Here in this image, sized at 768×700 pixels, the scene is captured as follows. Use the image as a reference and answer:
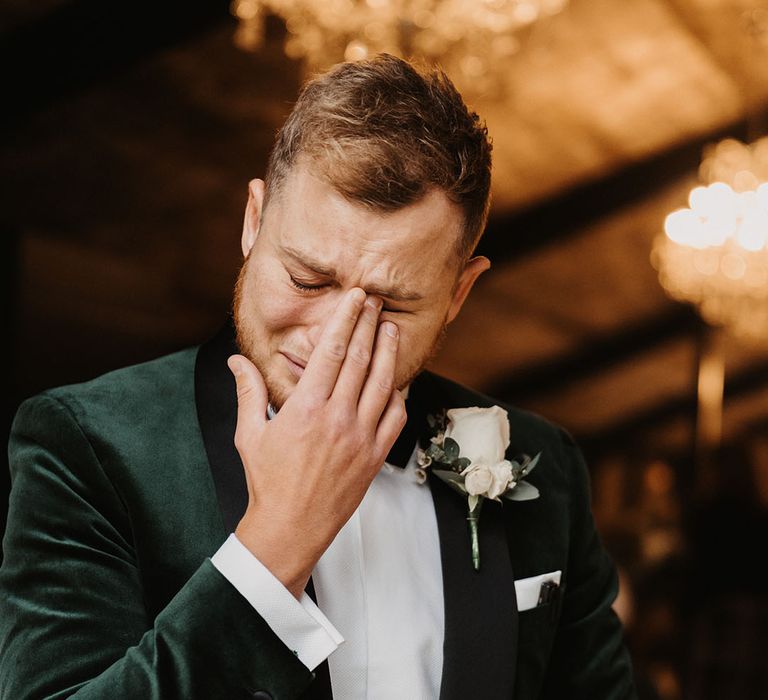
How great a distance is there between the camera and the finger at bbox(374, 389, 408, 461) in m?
1.27

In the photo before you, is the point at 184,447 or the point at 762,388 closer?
the point at 184,447

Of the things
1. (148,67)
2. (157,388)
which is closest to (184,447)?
(157,388)

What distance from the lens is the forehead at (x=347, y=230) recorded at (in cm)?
138

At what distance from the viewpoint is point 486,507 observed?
64.6 inches

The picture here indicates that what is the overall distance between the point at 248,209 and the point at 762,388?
535 inches

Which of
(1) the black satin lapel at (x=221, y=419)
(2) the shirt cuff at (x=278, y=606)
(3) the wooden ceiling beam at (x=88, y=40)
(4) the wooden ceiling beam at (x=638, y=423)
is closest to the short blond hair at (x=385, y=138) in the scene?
(1) the black satin lapel at (x=221, y=419)

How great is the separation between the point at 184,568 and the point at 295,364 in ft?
1.01

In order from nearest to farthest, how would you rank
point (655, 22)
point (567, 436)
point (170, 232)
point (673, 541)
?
point (567, 436), point (655, 22), point (170, 232), point (673, 541)

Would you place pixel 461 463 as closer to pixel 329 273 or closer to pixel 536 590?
pixel 536 590

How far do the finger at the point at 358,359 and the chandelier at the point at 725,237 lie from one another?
542 cm

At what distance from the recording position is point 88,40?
4730 mm

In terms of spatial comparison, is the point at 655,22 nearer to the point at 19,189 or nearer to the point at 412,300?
the point at 19,189

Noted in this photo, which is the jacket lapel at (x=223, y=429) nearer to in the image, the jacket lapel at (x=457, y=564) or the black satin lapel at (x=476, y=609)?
the jacket lapel at (x=457, y=564)

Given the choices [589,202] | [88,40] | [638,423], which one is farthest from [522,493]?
[638,423]
